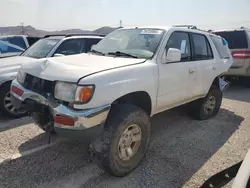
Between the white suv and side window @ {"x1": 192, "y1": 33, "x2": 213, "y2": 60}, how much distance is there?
41 mm

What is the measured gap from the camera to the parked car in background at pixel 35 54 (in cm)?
488

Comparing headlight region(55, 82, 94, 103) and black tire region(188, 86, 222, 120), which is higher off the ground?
→ headlight region(55, 82, 94, 103)

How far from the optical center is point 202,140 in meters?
4.29

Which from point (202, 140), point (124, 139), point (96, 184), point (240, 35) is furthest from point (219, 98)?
point (240, 35)

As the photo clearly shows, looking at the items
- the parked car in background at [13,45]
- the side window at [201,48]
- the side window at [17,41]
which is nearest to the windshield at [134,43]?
the side window at [201,48]

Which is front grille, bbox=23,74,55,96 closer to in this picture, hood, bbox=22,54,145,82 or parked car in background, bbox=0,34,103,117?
hood, bbox=22,54,145,82

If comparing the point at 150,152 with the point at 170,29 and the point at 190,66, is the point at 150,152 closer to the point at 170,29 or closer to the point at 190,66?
the point at 190,66

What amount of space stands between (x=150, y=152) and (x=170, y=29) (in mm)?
1899

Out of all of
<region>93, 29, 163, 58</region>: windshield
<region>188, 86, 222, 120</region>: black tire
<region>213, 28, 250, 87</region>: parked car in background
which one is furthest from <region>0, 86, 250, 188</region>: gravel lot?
<region>213, 28, 250, 87</region>: parked car in background

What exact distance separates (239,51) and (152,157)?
6.06 m

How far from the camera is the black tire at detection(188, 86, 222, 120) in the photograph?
5080 mm

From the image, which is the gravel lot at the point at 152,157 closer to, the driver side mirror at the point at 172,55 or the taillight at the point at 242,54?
the driver side mirror at the point at 172,55

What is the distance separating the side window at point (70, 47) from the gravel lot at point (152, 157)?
5.70 ft

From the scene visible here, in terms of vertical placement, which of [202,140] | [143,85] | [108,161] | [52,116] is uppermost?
[143,85]
